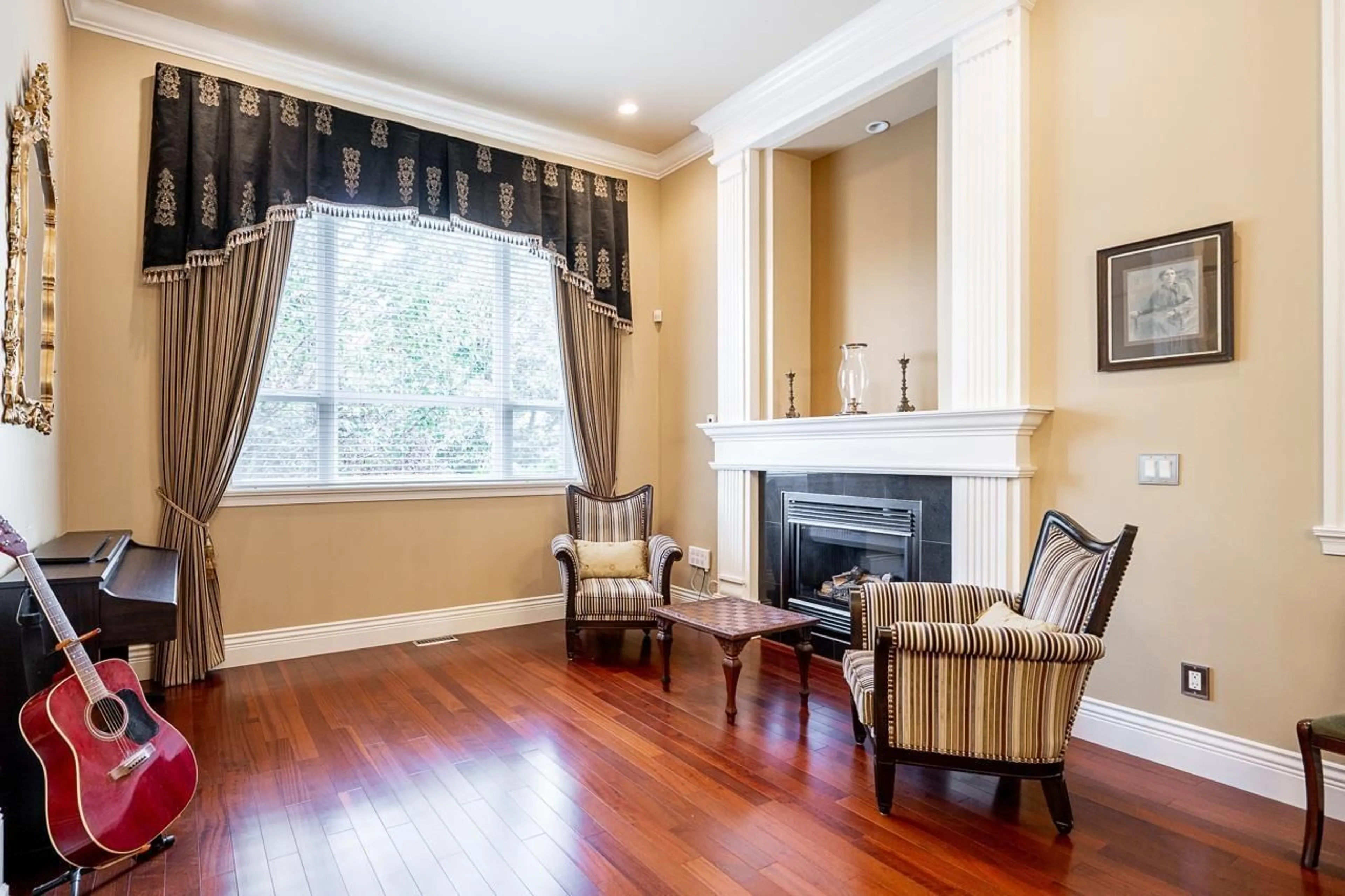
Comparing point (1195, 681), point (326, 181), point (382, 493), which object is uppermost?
point (326, 181)

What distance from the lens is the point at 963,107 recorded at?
335cm

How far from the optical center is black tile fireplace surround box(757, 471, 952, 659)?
3.54 metres

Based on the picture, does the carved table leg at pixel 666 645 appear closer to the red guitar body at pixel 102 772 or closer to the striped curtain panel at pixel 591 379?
the striped curtain panel at pixel 591 379

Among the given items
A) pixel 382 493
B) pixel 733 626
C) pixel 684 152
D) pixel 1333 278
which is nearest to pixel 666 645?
pixel 733 626

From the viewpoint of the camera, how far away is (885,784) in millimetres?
2352

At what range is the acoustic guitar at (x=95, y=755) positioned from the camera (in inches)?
71.9

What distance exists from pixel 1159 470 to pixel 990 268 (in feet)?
3.62

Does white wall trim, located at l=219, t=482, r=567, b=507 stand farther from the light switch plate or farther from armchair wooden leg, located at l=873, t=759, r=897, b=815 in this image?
the light switch plate

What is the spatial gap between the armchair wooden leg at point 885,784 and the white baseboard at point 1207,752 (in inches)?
45.9

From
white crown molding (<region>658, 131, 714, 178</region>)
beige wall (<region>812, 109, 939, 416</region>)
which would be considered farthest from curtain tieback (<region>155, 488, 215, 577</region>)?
white crown molding (<region>658, 131, 714, 178</region>)

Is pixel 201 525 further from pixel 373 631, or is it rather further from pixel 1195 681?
pixel 1195 681

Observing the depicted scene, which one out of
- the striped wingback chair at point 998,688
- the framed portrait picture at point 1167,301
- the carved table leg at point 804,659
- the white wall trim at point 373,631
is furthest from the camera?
the white wall trim at point 373,631

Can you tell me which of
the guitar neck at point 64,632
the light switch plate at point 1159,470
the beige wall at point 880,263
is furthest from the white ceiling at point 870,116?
the guitar neck at point 64,632

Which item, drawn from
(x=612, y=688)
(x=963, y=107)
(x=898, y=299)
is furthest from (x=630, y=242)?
(x=612, y=688)
